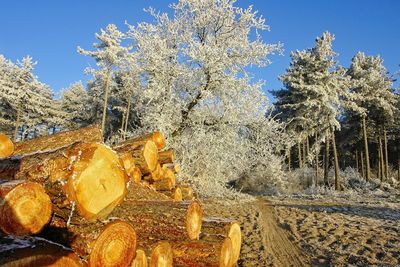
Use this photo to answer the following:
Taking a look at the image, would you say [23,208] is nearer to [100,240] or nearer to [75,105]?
[100,240]

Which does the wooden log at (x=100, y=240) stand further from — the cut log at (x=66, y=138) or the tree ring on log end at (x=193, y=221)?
the cut log at (x=66, y=138)

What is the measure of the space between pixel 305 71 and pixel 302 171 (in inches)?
323

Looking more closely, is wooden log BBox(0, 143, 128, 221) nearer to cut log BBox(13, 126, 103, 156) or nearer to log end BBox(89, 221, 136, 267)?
log end BBox(89, 221, 136, 267)

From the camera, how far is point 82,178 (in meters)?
3.52

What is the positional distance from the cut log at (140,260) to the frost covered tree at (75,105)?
36.6 metres

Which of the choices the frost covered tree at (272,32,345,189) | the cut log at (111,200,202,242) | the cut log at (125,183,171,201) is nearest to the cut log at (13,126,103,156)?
the cut log at (125,183,171,201)

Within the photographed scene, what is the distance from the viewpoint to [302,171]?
94.5 ft

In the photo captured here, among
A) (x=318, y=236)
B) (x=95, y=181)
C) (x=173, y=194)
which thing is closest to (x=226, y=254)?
(x=95, y=181)

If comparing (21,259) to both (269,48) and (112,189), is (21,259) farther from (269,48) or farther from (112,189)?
(269,48)

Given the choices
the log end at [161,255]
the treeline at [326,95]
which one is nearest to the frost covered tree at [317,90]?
the treeline at [326,95]

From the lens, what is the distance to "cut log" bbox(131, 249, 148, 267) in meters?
3.77

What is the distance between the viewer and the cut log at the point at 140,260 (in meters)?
3.77

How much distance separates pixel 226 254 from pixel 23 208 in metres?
2.82

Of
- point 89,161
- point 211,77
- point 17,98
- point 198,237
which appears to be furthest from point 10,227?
point 17,98
